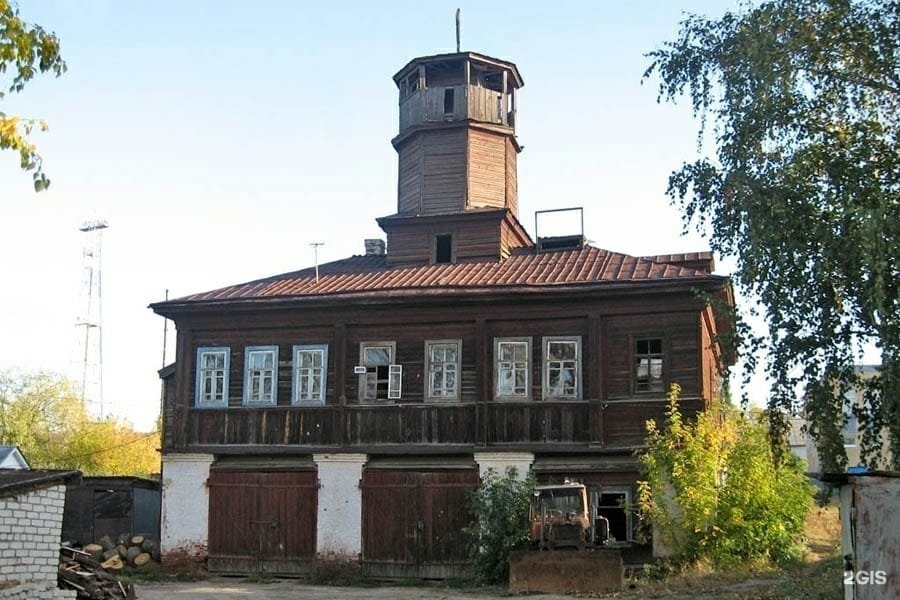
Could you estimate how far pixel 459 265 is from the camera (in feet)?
84.5

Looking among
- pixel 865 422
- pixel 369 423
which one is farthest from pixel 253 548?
pixel 865 422

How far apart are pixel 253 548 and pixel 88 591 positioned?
24.9 feet

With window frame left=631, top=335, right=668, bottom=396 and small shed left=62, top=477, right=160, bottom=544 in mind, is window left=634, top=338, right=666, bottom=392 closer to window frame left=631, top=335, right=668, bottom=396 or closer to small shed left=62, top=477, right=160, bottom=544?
window frame left=631, top=335, right=668, bottom=396

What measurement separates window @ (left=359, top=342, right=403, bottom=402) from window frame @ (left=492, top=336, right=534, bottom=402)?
2.16 m

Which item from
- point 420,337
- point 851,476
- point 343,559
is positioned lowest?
point 343,559

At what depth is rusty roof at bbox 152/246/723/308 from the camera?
22.7 m

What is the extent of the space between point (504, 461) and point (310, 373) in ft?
16.3

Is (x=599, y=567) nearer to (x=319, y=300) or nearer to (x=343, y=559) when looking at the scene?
(x=343, y=559)

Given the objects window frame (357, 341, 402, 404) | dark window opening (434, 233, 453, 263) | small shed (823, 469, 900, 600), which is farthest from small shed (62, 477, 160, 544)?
small shed (823, 469, 900, 600)

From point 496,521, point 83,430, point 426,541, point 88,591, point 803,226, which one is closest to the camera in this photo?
point 803,226

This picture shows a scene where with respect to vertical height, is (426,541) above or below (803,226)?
below

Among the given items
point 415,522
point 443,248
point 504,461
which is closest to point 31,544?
point 415,522

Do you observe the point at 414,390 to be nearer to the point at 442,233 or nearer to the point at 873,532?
the point at 442,233

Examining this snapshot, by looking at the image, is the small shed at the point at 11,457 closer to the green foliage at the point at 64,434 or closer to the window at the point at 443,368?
the window at the point at 443,368
